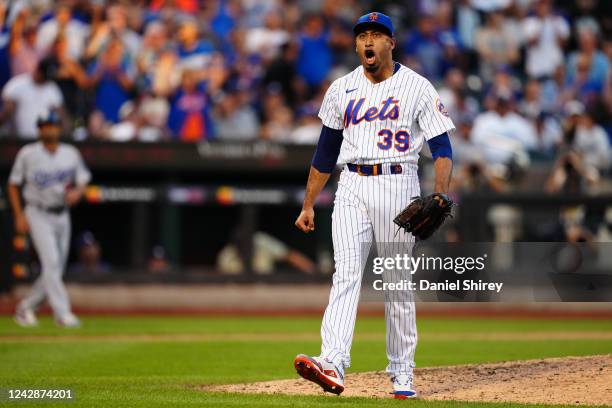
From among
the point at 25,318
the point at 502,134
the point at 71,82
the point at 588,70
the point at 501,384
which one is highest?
the point at 588,70

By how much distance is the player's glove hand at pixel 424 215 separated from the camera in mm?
6016

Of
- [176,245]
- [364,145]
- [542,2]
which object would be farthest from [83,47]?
[364,145]

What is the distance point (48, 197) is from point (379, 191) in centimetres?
634

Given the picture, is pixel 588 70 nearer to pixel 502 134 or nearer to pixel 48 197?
pixel 502 134

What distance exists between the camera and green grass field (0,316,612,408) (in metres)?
6.51

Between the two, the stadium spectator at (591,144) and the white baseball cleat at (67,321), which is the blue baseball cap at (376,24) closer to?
the white baseball cleat at (67,321)

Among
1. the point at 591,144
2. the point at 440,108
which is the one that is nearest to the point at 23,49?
the point at 591,144

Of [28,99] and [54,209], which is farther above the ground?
[28,99]

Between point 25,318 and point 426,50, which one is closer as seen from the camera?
point 25,318

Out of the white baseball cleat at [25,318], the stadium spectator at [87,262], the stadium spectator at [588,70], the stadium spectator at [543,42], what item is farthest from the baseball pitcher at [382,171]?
the stadium spectator at [543,42]

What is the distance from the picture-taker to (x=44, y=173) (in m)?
11.7

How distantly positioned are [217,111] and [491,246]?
447 centimetres

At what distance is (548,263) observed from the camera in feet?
45.4

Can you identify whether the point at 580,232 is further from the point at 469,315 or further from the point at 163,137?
the point at 163,137
